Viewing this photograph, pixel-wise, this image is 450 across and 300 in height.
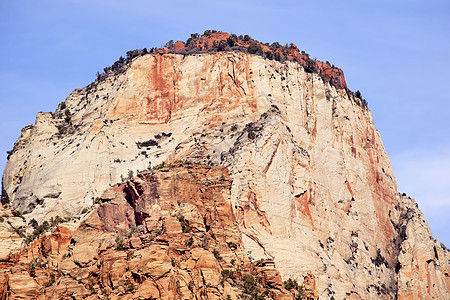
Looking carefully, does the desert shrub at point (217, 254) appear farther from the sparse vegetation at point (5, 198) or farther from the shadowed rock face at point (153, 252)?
the sparse vegetation at point (5, 198)

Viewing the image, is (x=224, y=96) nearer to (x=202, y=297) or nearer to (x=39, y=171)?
(x=39, y=171)

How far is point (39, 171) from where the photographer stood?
12962 centimetres

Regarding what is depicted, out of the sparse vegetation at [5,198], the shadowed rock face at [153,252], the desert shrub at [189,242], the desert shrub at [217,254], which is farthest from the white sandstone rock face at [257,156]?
the desert shrub at [189,242]

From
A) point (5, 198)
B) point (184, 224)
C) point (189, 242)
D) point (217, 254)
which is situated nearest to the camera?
point (189, 242)

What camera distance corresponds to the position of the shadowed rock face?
344ft

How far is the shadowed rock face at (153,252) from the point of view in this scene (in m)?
105

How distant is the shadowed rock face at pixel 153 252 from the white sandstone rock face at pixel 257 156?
10.7 feet

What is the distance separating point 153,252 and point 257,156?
20075 millimetres

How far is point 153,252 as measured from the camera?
347ft

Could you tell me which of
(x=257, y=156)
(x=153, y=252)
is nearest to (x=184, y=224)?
(x=153, y=252)

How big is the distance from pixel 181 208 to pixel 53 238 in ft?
40.7

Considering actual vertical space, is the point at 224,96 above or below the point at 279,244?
above

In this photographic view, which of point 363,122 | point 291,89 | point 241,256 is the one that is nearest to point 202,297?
point 241,256

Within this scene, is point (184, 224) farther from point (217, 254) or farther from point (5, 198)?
point (5, 198)
